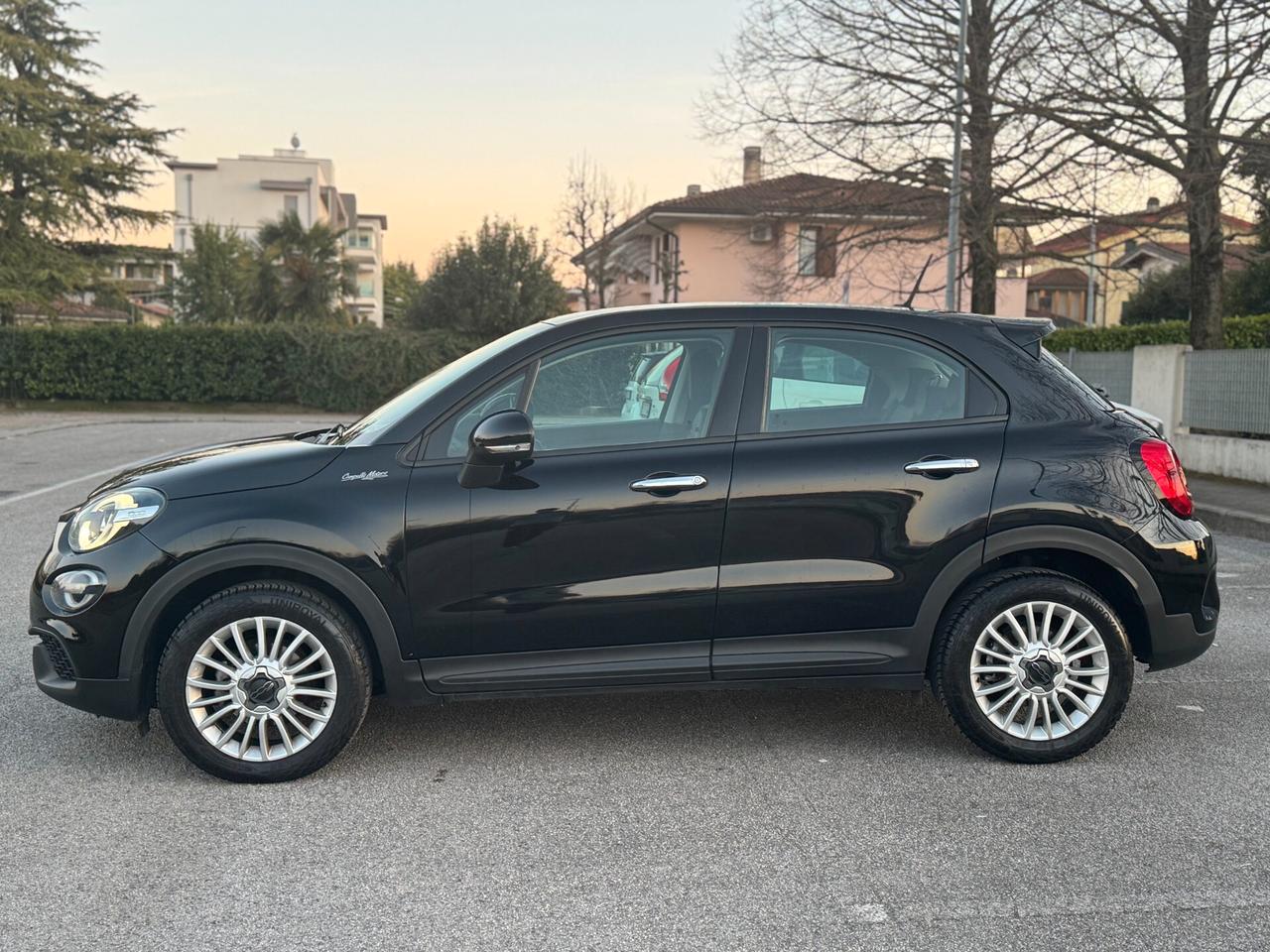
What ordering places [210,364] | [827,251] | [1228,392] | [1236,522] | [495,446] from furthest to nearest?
[210,364]
[827,251]
[1228,392]
[1236,522]
[495,446]

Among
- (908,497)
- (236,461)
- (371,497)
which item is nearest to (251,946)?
(371,497)

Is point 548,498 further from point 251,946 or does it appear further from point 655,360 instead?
point 251,946

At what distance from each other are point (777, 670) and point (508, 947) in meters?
1.61

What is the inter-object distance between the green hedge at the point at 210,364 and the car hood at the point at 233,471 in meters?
27.3

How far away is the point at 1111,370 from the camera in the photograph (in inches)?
728

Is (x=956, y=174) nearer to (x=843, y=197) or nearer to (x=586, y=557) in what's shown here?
(x=843, y=197)

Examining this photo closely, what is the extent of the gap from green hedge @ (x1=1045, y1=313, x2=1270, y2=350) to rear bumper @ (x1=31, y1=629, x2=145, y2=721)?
14446mm

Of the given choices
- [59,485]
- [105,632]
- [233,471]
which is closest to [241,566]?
[233,471]

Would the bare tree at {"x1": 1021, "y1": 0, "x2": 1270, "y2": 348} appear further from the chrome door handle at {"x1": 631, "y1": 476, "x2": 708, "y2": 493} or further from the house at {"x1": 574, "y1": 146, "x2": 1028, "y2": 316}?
the chrome door handle at {"x1": 631, "y1": 476, "x2": 708, "y2": 493}

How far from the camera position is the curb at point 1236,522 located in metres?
10.9

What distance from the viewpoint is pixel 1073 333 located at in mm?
26672

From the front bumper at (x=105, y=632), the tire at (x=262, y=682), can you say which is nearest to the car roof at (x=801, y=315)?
the tire at (x=262, y=682)

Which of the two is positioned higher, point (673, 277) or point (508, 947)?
point (673, 277)

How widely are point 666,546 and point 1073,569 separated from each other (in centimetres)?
159
